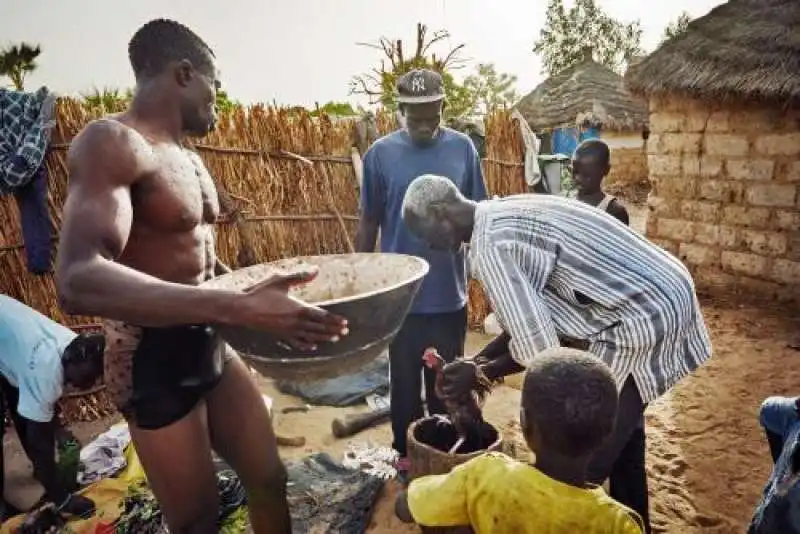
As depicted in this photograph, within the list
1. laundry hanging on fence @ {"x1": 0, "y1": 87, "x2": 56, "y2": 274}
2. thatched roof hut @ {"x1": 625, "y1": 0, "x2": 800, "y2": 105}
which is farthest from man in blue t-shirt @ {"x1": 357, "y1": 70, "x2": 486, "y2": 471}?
thatched roof hut @ {"x1": 625, "y1": 0, "x2": 800, "y2": 105}

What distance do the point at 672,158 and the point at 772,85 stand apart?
1.37 m

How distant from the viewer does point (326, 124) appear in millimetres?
4988

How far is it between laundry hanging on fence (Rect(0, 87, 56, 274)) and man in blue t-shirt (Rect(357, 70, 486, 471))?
7.93 ft

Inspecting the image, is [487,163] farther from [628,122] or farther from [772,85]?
[628,122]

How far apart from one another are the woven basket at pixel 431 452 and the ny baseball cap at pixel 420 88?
1690 mm

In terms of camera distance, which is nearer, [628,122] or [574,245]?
[574,245]

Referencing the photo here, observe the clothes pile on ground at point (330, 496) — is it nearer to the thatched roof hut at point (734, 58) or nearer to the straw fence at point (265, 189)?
the straw fence at point (265, 189)

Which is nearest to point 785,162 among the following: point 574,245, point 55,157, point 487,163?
point 487,163

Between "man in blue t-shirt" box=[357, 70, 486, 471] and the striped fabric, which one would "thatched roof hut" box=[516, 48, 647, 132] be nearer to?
"man in blue t-shirt" box=[357, 70, 486, 471]

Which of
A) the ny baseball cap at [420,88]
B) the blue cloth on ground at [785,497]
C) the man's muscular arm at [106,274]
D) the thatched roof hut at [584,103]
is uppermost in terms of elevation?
the thatched roof hut at [584,103]

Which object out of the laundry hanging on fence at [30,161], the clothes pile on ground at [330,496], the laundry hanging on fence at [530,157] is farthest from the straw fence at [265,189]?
the clothes pile on ground at [330,496]

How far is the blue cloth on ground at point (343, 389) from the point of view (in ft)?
14.3

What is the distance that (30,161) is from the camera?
12.2ft

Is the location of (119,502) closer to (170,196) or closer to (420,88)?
(170,196)
